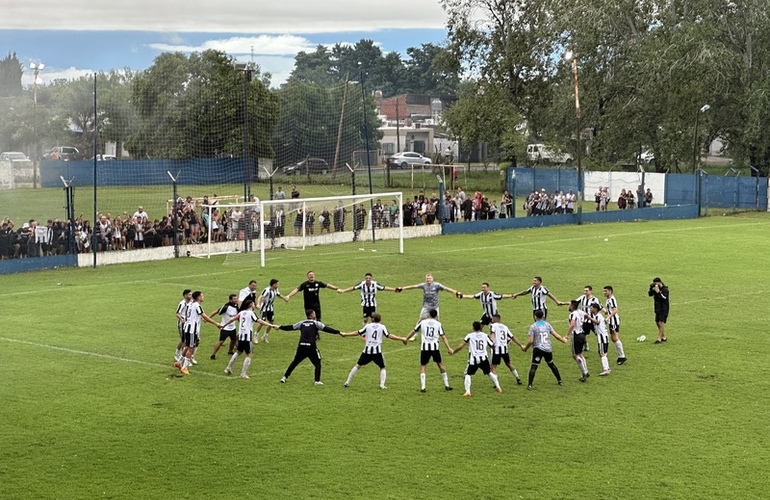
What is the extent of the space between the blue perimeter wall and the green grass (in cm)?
2260

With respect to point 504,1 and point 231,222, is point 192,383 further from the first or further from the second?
point 504,1

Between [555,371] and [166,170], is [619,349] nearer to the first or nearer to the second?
[555,371]

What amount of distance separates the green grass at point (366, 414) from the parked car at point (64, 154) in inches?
1717

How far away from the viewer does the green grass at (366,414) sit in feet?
55.8

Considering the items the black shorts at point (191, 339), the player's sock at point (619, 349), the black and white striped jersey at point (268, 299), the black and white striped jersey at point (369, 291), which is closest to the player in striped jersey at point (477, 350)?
the player's sock at point (619, 349)

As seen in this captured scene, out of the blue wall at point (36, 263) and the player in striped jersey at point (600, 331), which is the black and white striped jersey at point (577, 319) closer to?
the player in striped jersey at point (600, 331)

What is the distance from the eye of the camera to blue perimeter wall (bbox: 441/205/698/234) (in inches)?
2323

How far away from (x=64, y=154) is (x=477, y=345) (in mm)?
64206

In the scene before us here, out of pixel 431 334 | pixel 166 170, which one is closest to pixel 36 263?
pixel 166 170

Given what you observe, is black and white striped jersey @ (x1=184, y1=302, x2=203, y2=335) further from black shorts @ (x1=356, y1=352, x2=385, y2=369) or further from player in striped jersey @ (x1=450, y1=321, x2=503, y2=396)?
player in striped jersey @ (x1=450, y1=321, x2=503, y2=396)

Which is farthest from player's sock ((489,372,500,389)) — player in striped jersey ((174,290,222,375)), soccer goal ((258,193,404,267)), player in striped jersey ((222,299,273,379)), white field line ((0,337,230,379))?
soccer goal ((258,193,404,267))

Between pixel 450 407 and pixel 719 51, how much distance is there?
2526 inches

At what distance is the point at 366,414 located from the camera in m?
20.9

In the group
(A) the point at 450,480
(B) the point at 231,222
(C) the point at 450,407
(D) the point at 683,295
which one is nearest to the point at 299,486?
(A) the point at 450,480
